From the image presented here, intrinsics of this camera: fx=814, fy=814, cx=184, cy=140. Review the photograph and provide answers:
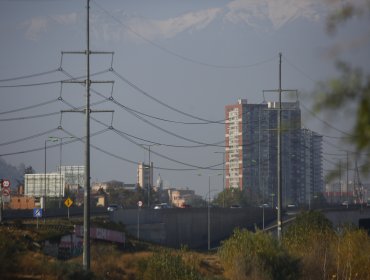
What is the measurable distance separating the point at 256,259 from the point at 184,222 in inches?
2793

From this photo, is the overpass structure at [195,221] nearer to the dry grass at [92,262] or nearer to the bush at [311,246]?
the dry grass at [92,262]

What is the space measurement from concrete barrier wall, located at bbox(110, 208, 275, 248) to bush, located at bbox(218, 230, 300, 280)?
49.3 metres

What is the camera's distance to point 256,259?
48875 mm

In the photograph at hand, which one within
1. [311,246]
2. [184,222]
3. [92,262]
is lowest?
[92,262]

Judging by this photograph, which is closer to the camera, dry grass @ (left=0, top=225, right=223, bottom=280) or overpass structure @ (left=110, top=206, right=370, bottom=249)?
dry grass @ (left=0, top=225, right=223, bottom=280)

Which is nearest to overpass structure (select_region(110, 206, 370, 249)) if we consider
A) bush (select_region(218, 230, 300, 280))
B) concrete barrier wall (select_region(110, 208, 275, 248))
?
concrete barrier wall (select_region(110, 208, 275, 248))

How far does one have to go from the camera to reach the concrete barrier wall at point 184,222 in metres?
106

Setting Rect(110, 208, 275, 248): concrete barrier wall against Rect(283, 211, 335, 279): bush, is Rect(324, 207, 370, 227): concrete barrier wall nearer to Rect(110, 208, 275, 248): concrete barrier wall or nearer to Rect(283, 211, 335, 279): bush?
Rect(110, 208, 275, 248): concrete barrier wall

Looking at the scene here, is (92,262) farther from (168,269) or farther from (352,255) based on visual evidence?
(352,255)

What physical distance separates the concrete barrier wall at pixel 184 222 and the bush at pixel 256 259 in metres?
49.3

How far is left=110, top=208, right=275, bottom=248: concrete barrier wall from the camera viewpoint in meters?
106

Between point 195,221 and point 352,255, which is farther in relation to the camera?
point 195,221

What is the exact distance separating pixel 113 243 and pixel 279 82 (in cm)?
2687

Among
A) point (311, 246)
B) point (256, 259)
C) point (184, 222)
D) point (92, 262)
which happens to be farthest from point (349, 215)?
point (256, 259)
